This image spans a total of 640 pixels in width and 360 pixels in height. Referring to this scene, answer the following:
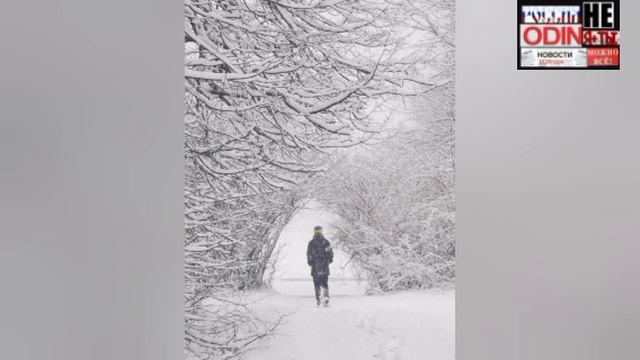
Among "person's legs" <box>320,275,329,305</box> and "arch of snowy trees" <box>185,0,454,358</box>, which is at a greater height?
"arch of snowy trees" <box>185,0,454,358</box>

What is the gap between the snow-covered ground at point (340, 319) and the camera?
102 inches

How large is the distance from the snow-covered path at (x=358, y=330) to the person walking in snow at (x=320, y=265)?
45mm

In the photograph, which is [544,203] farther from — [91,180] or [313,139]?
[91,180]

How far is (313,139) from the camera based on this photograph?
8.80 feet

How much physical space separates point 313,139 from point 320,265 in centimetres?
61

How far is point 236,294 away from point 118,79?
2.59 metres

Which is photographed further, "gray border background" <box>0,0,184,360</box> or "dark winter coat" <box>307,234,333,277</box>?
"dark winter coat" <box>307,234,333,277</box>

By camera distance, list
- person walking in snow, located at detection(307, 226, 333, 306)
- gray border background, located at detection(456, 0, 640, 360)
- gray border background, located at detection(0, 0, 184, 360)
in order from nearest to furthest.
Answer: gray border background, located at detection(0, 0, 184, 360) → gray border background, located at detection(456, 0, 640, 360) → person walking in snow, located at detection(307, 226, 333, 306)

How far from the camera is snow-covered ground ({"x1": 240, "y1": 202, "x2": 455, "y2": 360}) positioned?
258cm

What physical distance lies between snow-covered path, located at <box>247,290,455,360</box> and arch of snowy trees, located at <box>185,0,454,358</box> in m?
0.10

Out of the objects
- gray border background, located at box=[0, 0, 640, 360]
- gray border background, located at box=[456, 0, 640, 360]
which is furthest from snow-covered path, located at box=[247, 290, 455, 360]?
gray border background, located at box=[0, 0, 640, 360]

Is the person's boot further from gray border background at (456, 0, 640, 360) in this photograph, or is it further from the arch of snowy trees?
gray border background at (456, 0, 640, 360)

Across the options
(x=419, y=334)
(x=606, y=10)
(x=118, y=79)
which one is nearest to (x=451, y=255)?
(x=419, y=334)

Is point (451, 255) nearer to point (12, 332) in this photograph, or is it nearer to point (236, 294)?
point (236, 294)
